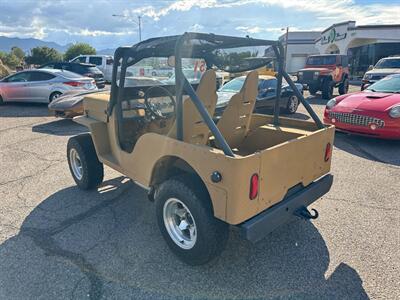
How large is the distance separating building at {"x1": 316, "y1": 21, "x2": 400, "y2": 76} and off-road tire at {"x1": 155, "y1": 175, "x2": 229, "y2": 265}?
3225 cm

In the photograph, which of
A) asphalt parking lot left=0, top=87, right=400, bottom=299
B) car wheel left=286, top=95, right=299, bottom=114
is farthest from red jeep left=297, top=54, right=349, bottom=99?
asphalt parking lot left=0, top=87, right=400, bottom=299

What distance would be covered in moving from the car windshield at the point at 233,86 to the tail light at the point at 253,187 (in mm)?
6793

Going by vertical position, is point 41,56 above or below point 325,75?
above

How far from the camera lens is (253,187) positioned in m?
2.38

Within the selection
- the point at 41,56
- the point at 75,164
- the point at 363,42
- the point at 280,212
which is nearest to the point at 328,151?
the point at 280,212

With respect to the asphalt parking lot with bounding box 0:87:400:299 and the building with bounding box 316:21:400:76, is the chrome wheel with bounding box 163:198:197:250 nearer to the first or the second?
the asphalt parking lot with bounding box 0:87:400:299

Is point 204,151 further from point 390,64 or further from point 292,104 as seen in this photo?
point 390,64

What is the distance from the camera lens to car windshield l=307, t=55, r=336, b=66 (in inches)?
600

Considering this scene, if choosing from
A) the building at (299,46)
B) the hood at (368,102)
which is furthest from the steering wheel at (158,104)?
the building at (299,46)

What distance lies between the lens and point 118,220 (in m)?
3.62

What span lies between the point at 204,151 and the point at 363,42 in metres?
34.9

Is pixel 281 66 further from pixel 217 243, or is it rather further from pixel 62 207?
pixel 62 207

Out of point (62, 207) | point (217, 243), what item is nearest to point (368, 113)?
point (217, 243)

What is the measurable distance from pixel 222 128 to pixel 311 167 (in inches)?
40.4
